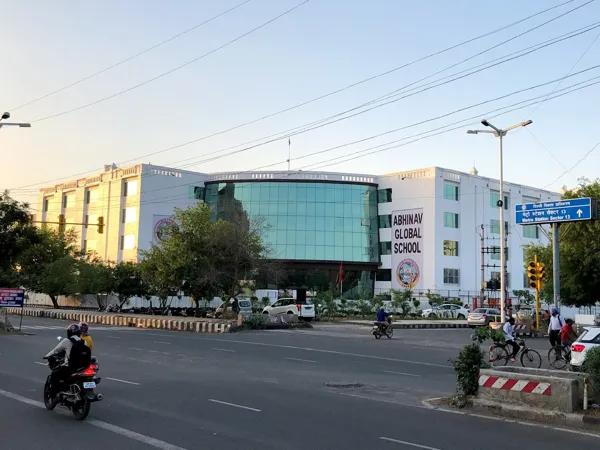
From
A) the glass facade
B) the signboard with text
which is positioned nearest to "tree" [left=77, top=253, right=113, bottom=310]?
the glass facade

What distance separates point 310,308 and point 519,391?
37791 millimetres

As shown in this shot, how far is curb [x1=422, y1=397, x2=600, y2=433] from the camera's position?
32.4ft

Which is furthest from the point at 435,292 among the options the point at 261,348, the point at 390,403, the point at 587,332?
the point at 390,403

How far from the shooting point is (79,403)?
954cm

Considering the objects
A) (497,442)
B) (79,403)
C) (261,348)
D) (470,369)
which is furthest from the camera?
(261,348)

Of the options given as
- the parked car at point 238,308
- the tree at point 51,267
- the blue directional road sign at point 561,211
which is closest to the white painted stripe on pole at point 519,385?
the blue directional road sign at point 561,211

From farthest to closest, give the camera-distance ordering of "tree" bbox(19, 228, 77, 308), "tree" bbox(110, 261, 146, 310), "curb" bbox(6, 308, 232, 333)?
"tree" bbox(19, 228, 77, 308) → "tree" bbox(110, 261, 146, 310) → "curb" bbox(6, 308, 232, 333)

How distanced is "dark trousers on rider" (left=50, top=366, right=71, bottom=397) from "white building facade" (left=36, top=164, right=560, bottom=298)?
64.1 m

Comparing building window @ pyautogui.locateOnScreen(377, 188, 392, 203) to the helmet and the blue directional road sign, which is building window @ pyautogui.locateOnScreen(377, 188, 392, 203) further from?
the helmet

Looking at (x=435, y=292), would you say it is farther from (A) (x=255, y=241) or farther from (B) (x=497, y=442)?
(B) (x=497, y=442)

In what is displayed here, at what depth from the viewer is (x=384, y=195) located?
78750mm

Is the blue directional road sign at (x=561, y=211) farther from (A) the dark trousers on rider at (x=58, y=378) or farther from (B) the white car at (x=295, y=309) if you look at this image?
(A) the dark trousers on rider at (x=58, y=378)

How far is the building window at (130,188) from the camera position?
3133 inches

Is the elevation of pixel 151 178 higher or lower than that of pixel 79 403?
higher
